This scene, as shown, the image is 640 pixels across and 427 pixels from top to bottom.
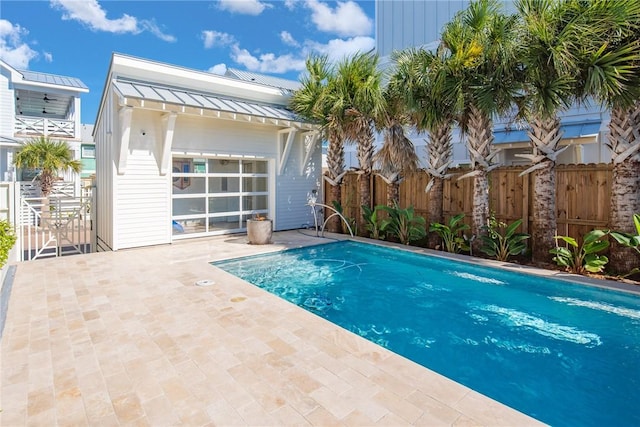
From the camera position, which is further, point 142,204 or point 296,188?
point 296,188

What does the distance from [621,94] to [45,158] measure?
83.0ft

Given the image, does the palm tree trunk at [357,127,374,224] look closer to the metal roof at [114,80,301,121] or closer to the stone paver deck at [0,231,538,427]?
the metal roof at [114,80,301,121]

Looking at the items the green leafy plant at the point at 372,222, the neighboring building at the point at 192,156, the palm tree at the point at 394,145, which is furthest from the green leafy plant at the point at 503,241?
the neighboring building at the point at 192,156

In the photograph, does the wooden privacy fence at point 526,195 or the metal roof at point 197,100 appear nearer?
the wooden privacy fence at point 526,195

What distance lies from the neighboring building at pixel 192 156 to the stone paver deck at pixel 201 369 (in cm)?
464

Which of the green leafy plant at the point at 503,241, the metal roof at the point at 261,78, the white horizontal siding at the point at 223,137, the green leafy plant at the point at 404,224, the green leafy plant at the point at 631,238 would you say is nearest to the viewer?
the green leafy plant at the point at 631,238

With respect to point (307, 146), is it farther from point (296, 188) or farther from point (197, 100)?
point (197, 100)

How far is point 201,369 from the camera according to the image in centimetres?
364

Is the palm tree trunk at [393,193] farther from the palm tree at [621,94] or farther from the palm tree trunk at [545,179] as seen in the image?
the palm tree at [621,94]

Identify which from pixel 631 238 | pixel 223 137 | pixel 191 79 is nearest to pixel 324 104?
pixel 223 137

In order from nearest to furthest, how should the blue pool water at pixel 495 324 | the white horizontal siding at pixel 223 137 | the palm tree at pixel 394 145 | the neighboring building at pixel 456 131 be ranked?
1. the blue pool water at pixel 495 324
2. the palm tree at pixel 394 145
3. the white horizontal siding at pixel 223 137
4. the neighboring building at pixel 456 131

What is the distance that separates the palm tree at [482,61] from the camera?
7887 mm

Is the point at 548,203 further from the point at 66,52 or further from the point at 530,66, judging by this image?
the point at 66,52

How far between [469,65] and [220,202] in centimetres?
890
